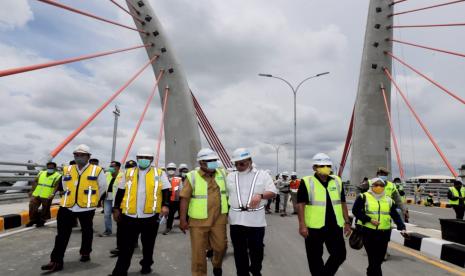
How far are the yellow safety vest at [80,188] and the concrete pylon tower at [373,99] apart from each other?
802 inches

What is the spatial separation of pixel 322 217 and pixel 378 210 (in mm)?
1151

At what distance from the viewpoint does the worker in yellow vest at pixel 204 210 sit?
4.41 meters

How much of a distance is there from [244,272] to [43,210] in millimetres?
6988

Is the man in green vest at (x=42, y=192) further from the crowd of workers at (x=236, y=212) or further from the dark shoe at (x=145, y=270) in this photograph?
the dark shoe at (x=145, y=270)

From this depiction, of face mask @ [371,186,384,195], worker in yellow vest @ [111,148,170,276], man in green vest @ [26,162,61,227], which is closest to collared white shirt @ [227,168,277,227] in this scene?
worker in yellow vest @ [111,148,170,276]

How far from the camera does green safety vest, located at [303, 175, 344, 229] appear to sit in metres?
4.54

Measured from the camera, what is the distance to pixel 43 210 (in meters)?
9.61

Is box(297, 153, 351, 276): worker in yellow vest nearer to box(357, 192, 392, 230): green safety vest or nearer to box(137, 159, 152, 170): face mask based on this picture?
box(357, 192, 392, 230): green safety vest

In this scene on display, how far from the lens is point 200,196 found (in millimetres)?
4484

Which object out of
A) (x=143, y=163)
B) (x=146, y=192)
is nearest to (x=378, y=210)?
(x=146, y=192)

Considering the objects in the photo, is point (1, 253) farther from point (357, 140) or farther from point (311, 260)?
point (357, 140)

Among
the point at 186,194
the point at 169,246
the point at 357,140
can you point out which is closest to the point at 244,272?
the point at 186,194

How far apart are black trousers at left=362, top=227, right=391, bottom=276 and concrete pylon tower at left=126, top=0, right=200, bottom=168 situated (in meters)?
18.2

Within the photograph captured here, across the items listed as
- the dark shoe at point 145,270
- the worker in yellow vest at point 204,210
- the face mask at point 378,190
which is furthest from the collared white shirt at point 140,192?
the face mask at point 378,190
